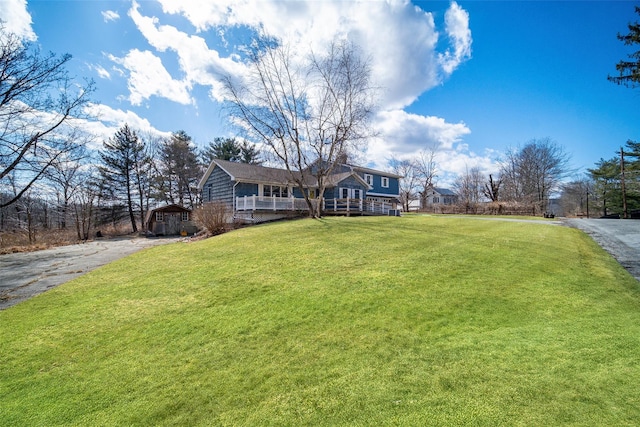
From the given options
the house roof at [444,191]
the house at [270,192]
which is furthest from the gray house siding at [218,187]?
the house roof at [444,191]

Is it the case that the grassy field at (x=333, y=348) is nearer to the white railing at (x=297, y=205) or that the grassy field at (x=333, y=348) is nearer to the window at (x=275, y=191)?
the white railing at (x=297, y=205)

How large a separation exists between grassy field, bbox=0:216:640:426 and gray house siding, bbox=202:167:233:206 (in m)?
17.2

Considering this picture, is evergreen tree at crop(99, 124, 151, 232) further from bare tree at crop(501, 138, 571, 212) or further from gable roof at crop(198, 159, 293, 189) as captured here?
bare tree at crop(501, 138, 571, 212)

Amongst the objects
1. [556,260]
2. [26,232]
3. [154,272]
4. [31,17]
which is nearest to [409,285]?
[556,260]

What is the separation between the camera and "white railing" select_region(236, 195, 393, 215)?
21.1 m

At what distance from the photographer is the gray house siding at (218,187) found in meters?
23.6

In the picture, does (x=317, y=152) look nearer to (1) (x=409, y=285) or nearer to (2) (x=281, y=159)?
(2) (x=281, y=159)

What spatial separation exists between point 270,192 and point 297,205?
2851 mm

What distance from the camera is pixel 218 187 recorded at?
2523 cm

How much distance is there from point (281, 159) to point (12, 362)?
17982 millimetres

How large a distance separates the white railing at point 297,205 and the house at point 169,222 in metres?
7.95

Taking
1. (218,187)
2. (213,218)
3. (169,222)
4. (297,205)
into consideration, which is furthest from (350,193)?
(169,222)

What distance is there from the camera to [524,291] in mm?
5293

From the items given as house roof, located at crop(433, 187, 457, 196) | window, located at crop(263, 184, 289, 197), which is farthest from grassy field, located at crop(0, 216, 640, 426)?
house roof, located at crop(433, 187, 457, 196)
